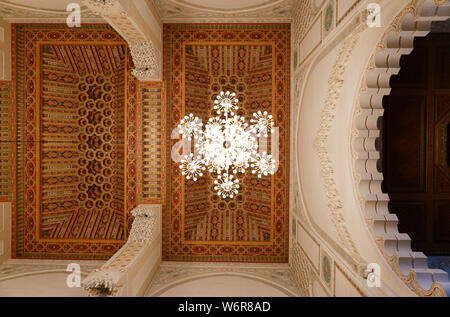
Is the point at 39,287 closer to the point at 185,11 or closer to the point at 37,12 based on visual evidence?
the point at 37,12

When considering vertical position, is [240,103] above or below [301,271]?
above

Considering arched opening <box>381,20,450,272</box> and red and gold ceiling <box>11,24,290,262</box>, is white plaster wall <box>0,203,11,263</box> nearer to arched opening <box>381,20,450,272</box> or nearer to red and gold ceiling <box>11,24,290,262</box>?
red and gold ceiling <box>11,24,290,262</box>

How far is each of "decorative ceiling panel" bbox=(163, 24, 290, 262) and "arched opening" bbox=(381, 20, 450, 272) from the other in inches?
74.0

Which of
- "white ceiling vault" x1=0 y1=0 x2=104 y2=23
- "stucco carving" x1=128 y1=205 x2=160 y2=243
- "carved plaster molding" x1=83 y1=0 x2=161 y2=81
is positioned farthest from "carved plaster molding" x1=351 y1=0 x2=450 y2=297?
"white ceiling vault" x1=0 y1=0 x2=104 y2=23

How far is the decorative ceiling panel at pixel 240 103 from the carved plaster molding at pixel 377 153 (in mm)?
2529

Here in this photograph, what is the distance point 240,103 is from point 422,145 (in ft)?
11.5

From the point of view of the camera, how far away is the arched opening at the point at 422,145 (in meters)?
3.95

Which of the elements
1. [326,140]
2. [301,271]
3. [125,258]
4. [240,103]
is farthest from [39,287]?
[326,140]

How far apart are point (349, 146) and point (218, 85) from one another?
354 centimetres

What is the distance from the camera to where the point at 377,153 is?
7.80 ft

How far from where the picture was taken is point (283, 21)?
191 inches

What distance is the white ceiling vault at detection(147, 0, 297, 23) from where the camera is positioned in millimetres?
4496

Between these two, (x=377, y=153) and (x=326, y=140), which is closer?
(x=377, y=153)
